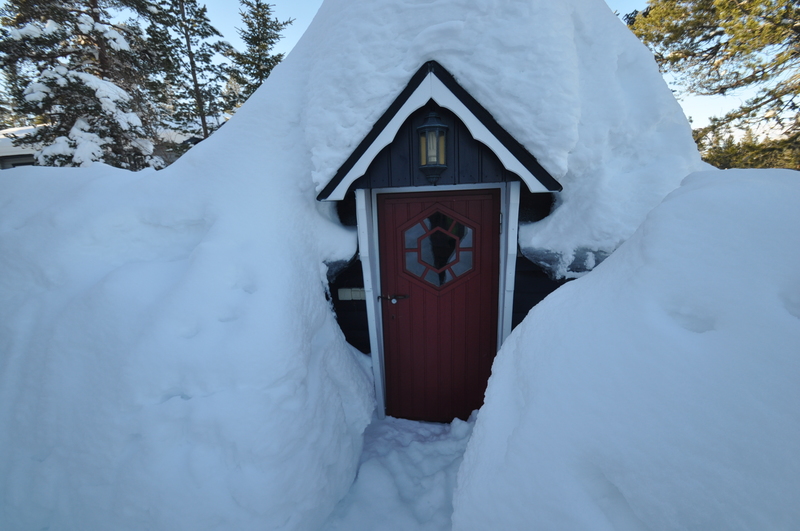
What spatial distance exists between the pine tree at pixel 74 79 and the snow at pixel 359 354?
6282mm

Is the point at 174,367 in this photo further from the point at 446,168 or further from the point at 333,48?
the point at 333,48

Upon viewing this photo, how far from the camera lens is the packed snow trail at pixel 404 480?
7.07ft

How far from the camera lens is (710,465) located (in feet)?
2.68

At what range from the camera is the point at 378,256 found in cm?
304

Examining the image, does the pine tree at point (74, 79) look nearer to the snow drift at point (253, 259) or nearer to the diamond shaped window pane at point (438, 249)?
the snow drift at point (253, 259)

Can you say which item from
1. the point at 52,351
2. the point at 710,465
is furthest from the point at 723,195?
the point at 52,351

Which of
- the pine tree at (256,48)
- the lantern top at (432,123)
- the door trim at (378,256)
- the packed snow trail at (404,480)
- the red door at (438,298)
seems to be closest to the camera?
the packed snow trail at (404,480)

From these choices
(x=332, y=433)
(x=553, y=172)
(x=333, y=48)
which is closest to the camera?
(x=332, y=433)

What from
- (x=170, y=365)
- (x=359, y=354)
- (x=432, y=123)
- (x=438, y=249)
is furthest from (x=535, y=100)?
(x=170, y=365)

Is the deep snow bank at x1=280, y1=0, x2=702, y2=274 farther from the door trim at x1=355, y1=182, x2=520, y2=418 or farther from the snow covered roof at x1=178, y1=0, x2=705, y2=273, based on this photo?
the door trim at x1=355, y1=182, x2=520, y2=418

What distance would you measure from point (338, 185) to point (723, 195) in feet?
7.53

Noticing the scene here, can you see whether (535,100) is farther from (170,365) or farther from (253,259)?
(170,365)

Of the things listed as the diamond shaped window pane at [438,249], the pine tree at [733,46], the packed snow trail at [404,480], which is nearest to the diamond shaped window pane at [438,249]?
the diamond shaped window pane at [438,249]

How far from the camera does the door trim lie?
8.61ft
